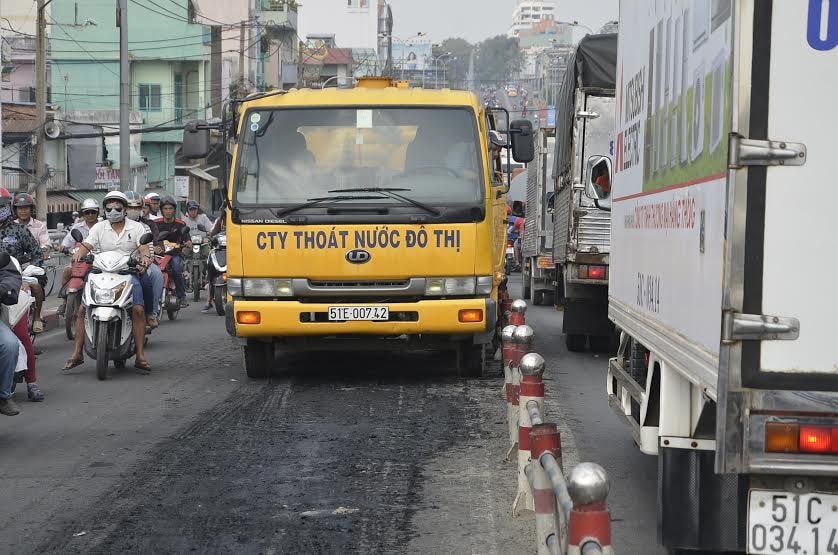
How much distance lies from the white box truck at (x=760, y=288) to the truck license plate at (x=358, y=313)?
696 cm

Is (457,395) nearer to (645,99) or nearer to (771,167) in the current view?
(645,99)

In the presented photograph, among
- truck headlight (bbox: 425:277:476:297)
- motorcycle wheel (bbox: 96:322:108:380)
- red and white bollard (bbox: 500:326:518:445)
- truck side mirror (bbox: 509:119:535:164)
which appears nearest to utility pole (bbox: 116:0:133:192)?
motorcycle wheel (bbox: 96:322:108:380)

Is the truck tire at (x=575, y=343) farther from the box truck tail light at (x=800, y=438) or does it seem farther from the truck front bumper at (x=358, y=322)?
→ the box truck tail light at (x=800, y=438)

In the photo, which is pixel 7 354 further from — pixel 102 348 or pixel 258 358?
pixel 258 358

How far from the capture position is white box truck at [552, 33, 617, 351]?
15.1 m

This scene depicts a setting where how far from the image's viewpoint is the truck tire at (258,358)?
514 inches

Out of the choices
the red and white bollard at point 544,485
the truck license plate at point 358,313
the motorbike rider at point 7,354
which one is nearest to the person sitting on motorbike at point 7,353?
the motorbike rider at point 7,354

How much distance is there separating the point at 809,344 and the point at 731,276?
325mm

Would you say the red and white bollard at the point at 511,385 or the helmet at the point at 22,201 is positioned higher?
the helmet at the point at 22,201

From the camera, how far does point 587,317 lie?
15.7 m

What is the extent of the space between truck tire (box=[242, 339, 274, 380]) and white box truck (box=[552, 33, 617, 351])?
3639 mm

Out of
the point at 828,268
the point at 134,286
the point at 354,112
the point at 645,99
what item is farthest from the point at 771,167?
the point at 134,286

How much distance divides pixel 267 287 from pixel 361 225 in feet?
3.23

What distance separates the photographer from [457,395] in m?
12.0
